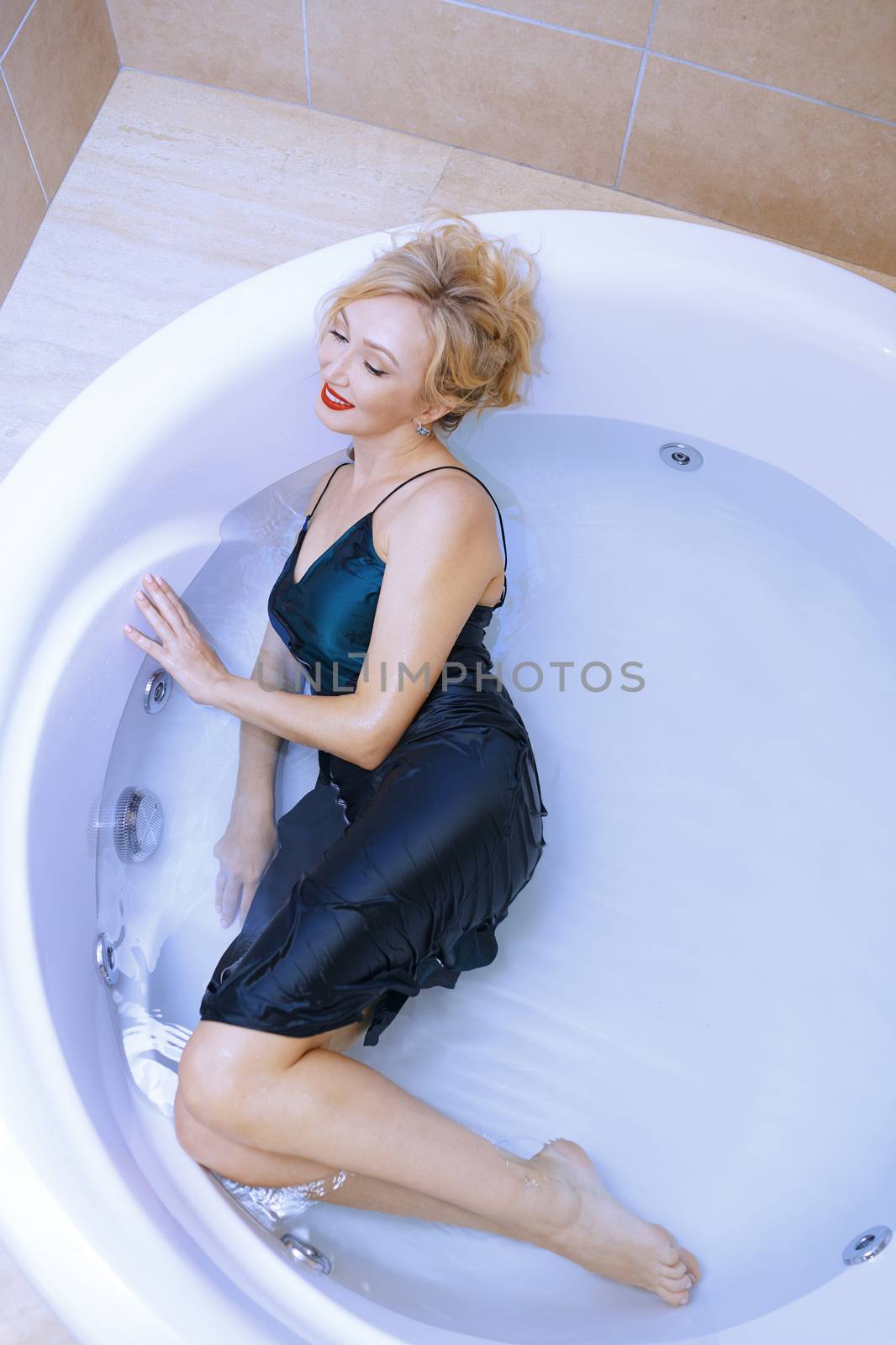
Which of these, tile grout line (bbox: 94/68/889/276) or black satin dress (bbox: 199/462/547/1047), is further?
tile grout line (bbox: 94/68/889/276)

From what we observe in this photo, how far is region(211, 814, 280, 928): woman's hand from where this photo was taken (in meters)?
1.50

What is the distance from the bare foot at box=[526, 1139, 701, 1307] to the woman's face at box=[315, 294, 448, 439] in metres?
0.87

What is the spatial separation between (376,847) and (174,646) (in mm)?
384

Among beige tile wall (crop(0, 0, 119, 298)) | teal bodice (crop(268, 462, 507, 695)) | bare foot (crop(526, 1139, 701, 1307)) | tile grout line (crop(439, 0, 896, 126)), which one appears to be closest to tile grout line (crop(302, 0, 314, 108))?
tile grout line (crop(439, 0, 896, 126))

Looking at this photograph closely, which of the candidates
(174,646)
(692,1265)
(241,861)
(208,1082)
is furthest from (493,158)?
(692,1265)

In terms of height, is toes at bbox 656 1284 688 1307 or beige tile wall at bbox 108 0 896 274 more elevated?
beige tile wall at bbox 108 0 896 274

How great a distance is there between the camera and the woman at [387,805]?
1207 millimetres

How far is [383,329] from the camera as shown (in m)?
1.33

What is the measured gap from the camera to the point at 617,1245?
1.28m

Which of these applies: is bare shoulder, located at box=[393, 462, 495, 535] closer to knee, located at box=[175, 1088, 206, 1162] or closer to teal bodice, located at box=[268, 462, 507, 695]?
teal bodice, located at box=[268, 462, 507, 695]

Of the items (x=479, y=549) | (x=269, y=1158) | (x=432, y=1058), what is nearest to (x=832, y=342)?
(x=479, y=549)

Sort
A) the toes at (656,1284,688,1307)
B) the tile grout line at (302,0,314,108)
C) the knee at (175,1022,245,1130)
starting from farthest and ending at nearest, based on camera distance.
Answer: the tile grout line at (302,0,314,108)
the toes at (656,1284,688,1307)
the knee at (175,1022,245,1130)

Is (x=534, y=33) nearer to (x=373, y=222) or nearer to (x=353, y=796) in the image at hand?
(x=373, y=222)

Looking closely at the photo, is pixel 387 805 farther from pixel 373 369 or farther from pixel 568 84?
pixel 568 84
